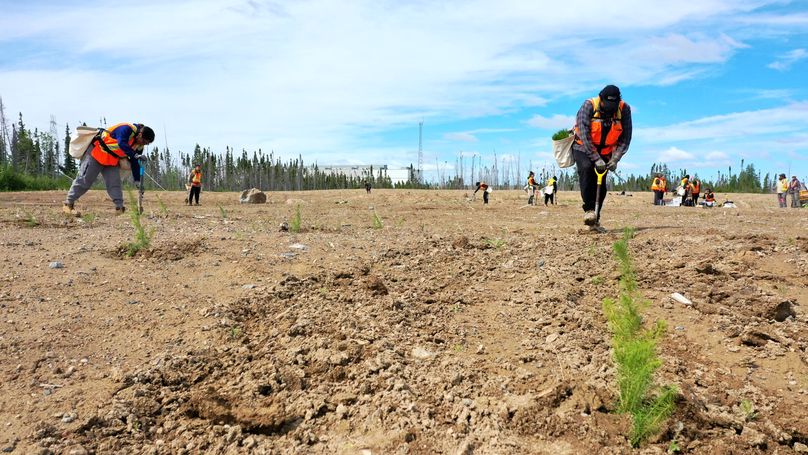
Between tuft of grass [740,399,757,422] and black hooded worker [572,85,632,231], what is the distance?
15.3 feet

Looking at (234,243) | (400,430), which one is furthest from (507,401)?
(234,243)

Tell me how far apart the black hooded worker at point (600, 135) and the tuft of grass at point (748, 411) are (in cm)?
467

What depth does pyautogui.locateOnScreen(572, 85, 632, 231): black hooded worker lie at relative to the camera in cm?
A: 710

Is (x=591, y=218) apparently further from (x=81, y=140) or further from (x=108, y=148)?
(x=81, y=140)

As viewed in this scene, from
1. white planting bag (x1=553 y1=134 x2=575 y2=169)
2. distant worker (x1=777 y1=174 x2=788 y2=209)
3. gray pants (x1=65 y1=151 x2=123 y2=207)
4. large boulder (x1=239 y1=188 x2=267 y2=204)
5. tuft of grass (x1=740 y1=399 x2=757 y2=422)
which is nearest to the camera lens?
tuft of grass (x1=740 y1=399 x2=757 y2=422)

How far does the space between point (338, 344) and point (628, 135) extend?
5.34 metres

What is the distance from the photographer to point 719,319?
3.57 meters

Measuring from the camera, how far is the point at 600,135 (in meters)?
7.14

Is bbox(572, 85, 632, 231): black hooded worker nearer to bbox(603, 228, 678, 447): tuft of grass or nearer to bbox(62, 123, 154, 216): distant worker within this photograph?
bbox(603, 228, 678, 447): tuft of grass

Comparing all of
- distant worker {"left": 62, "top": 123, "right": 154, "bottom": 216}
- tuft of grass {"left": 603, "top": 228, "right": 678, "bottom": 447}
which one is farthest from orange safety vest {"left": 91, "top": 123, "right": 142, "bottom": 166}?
tuft of grass {"left": 603, "top": 228, "right": 678, "bottom": 447}

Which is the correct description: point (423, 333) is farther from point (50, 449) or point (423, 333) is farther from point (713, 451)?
point (50, 449)

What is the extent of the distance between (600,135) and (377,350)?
16.4 ft

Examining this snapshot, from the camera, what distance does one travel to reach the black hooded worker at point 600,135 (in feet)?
23.3

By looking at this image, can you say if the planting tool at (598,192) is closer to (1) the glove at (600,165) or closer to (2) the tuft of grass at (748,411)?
(1) the glove at (600,165)
